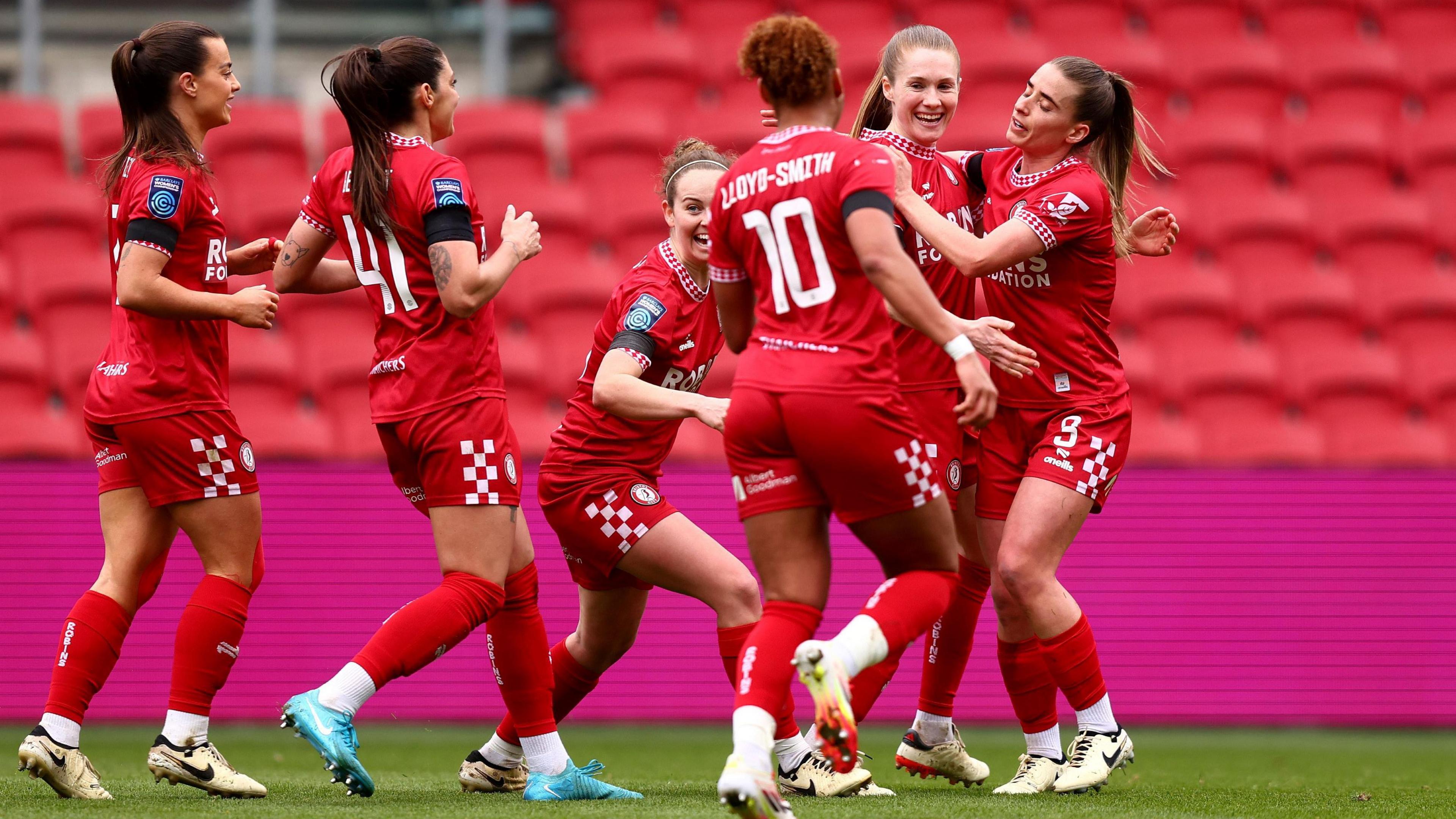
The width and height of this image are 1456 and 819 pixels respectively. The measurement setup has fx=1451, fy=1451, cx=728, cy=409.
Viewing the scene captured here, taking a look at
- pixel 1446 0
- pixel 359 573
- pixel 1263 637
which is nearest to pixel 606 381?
pixel 359 573

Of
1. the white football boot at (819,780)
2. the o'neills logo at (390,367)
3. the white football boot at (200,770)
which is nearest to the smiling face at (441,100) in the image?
the o'neills logo at (390,367)

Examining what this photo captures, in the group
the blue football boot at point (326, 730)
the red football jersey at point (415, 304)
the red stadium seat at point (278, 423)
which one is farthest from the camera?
the red stadium seat at point (278, 423)

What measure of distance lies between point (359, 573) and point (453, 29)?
459 cm

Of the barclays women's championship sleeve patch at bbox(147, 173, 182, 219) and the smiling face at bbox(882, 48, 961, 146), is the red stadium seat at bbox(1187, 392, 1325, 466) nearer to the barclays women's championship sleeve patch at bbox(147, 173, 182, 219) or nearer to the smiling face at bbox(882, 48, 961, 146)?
the smiling face at bbox(882, 48, 961, 146)

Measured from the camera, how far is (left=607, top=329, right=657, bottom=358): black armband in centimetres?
446

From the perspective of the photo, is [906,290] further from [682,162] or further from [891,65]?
[891,65]

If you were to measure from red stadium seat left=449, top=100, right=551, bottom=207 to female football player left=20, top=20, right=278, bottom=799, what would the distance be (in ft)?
15.3

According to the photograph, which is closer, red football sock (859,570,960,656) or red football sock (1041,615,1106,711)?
red football sock (859,570,960,656)

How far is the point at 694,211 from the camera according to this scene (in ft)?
15.5

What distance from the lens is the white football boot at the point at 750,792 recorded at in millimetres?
3258

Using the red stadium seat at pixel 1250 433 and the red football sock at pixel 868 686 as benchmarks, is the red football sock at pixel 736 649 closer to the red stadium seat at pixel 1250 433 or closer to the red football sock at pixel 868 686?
the red football sock at pixel 868 686

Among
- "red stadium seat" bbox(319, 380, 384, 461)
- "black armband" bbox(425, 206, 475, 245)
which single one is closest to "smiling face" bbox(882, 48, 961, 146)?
"black armband" bbox(425, 206, 475, 245)

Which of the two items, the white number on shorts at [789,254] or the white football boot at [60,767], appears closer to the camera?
the white number on shorts at [789,254]

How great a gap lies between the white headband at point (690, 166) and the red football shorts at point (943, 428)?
0.97 m
